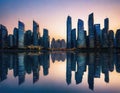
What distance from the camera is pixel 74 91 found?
18500 millimetres

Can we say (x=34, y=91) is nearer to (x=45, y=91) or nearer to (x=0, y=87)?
(x=45, y=91)

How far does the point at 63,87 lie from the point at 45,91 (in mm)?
2140

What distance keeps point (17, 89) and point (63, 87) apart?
3.13 meters

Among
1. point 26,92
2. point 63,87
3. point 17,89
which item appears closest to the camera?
point 26,92

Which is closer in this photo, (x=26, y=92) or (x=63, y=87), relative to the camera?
(x=26, y=92)

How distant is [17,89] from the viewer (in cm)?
1881

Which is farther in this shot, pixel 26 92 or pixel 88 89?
pixel 88 89

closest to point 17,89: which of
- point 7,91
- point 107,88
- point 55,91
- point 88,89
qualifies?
point 7,91

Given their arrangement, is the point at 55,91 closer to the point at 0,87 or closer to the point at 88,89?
the point at 88,89

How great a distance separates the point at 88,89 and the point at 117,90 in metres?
1.84

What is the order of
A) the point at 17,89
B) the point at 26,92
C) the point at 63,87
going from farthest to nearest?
the point at 63,87 < the point at 17,89 < the point at 26,92

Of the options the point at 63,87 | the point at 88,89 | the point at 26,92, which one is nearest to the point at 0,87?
the point at 26,92

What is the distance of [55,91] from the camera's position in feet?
60.5

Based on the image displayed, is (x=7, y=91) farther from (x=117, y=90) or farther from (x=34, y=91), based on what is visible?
(x=117, y=90)
